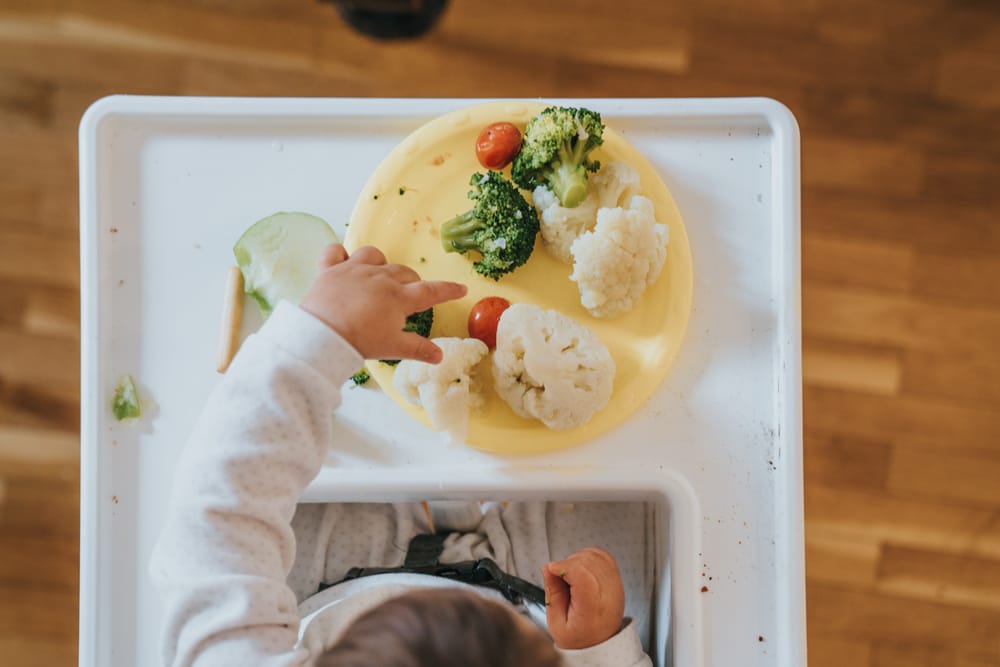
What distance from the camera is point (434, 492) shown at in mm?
809

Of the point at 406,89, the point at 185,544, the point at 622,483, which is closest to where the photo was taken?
the point at 185,544

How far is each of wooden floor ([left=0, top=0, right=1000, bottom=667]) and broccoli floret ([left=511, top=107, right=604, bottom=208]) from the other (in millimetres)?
545

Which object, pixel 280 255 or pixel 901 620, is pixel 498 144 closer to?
pixel 280 255

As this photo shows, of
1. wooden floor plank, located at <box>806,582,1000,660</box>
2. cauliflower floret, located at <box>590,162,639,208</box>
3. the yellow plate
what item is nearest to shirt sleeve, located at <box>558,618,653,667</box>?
the yellow plate

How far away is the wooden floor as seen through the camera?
1.28 metres

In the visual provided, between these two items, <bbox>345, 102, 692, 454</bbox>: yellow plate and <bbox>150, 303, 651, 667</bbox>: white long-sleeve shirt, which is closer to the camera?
<bbox>150, 303, 651, 667</bbox>: white long-sleeve shirt

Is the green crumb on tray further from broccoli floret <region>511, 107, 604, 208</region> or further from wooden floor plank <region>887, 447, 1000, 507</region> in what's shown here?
wooden floor plank <region>887, 447, 1000, 507</region>

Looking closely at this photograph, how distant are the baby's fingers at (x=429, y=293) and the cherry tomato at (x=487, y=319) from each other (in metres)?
0.04

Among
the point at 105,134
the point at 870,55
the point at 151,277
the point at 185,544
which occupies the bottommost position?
the point at 185,544

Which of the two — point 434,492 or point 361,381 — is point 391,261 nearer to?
point 361,381

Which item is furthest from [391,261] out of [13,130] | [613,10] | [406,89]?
[13,130]

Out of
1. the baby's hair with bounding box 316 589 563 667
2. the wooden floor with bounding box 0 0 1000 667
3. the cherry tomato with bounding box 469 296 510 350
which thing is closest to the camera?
the baby's hair with bounding box 316 589 563 667

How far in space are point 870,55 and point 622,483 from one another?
34.8 inches

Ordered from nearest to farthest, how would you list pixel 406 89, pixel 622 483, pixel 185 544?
pixel 185 544
pixel 622 483
pixel 406 89
